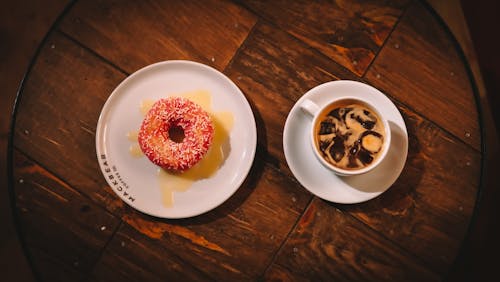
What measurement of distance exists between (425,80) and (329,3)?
36cm

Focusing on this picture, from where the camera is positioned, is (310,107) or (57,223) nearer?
(310,107)

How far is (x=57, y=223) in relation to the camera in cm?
117

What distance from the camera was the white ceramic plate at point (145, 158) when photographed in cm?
113

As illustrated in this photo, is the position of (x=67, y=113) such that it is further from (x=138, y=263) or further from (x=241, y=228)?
(x=241, y=228)

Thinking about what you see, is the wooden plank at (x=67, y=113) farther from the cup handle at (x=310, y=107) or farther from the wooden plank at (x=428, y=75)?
the wooden plank at (x=428, y=75)

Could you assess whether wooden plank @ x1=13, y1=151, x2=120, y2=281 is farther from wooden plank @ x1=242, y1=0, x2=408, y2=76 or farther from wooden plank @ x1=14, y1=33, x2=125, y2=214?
wooden plank @ x1=242, y1=0, x2=408, y2=76

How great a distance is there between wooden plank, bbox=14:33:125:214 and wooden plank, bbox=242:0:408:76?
0.51 meters

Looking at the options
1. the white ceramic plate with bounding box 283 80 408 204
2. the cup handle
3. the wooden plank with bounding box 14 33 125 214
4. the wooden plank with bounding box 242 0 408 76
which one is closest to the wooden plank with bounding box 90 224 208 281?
the wooden plank with bounding box 14 33 125 214

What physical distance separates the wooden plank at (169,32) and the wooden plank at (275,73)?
0.17 feet

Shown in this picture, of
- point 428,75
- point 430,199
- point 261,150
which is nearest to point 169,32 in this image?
point 261,150

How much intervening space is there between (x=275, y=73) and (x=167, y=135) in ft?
1.19

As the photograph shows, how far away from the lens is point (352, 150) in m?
1.05

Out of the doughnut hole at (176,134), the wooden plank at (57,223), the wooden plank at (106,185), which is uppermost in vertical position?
the doughnut hole at (176,134)

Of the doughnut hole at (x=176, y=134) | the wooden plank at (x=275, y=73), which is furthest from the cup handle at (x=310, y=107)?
the doughnut hole at (x=176, y=134)
